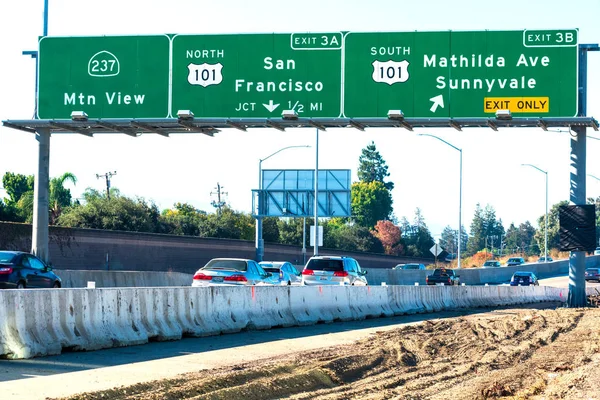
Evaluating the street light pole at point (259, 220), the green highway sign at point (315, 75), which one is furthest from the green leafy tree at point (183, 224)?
the green highway sign at point (315, 75)

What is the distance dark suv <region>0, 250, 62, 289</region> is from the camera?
85.4 ft

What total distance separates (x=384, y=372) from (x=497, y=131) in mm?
20184

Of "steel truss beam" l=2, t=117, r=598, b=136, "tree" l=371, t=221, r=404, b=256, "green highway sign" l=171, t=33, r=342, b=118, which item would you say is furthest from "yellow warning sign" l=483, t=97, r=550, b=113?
"tree" l=371, t=221, r=404, b=256

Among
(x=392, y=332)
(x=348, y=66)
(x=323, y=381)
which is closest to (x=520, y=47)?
(x=348, y=66)

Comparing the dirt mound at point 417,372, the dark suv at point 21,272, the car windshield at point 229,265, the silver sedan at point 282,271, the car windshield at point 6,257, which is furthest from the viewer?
the silver sedan at point 282,271

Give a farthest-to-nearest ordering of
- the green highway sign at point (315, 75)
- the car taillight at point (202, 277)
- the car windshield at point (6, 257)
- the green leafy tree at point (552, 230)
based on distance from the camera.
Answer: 1. the green leafy tree at point (552, 230)
2. the green highway sign at point (315, 75)
3. the car taillight at point (202, 277)
4. the car windshield at point (6, 257)

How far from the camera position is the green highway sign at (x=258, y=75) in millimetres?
32375

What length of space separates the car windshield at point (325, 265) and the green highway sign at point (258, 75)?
5296 mm

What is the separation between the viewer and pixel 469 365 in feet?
47.2

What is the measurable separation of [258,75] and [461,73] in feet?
22.0

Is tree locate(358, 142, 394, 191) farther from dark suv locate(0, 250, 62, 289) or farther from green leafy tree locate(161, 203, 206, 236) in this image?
dark suv locate(0, 250, 62, 289)

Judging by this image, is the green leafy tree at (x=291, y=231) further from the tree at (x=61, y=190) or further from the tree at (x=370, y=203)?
the tree at (x=370, y=203)

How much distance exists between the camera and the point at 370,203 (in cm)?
15762

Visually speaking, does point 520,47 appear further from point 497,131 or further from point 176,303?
point 176,303
